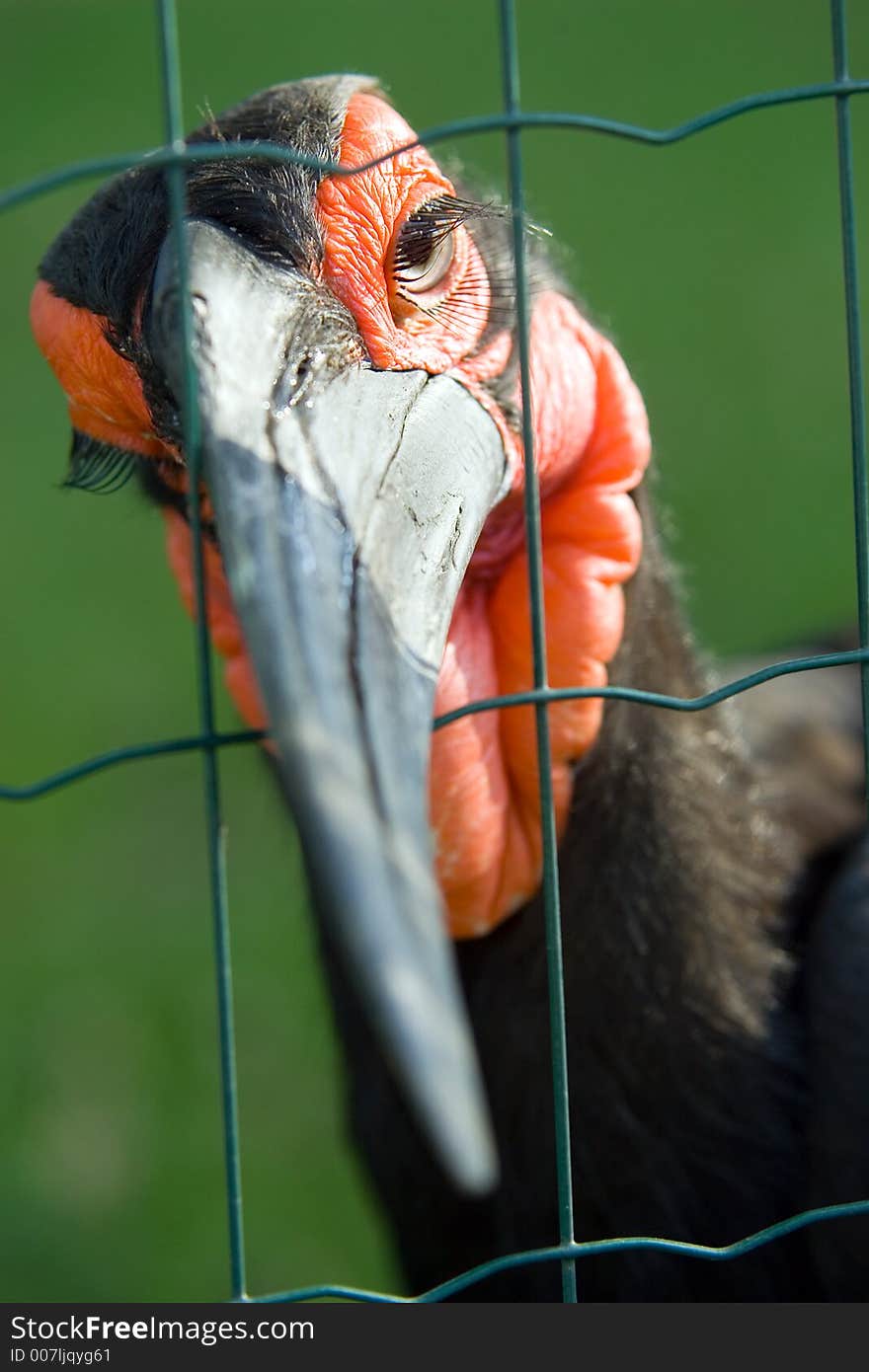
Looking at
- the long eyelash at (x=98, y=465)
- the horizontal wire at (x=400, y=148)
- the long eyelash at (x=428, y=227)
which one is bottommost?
the long eyelash at (x=98, y=465)

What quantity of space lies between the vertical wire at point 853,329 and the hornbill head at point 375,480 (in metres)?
0.29

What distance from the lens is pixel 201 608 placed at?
104 centimetres

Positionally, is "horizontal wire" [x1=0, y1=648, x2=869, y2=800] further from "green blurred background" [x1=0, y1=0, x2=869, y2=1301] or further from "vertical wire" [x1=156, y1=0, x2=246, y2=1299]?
"green blurred background" [x1=0, y1=0, x2=869, y2=1301]

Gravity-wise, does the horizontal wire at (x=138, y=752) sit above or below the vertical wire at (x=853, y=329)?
below

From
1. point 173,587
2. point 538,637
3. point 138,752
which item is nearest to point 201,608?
point 138,752

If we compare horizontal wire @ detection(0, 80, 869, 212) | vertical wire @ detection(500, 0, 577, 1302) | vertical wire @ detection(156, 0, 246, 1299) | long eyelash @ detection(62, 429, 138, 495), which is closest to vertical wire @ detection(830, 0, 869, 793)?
horizontal wire @ detection(0, 80, 869, 212)

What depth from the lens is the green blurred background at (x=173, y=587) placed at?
9.01ft

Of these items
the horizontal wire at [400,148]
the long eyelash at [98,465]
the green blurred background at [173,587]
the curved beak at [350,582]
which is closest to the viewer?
the curved beak at [350,582]

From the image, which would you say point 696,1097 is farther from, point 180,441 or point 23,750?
point 23,750

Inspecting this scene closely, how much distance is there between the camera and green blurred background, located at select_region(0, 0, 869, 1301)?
108 inches

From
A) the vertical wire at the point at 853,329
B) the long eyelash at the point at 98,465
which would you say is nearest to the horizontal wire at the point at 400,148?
the vertical wire at the point at 853,329

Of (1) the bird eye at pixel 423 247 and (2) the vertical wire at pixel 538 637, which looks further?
(1) the bird eye at pixel 423 247

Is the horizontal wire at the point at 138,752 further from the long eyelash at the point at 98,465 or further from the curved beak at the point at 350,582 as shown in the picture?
the long eyelash at the point at 98,465
